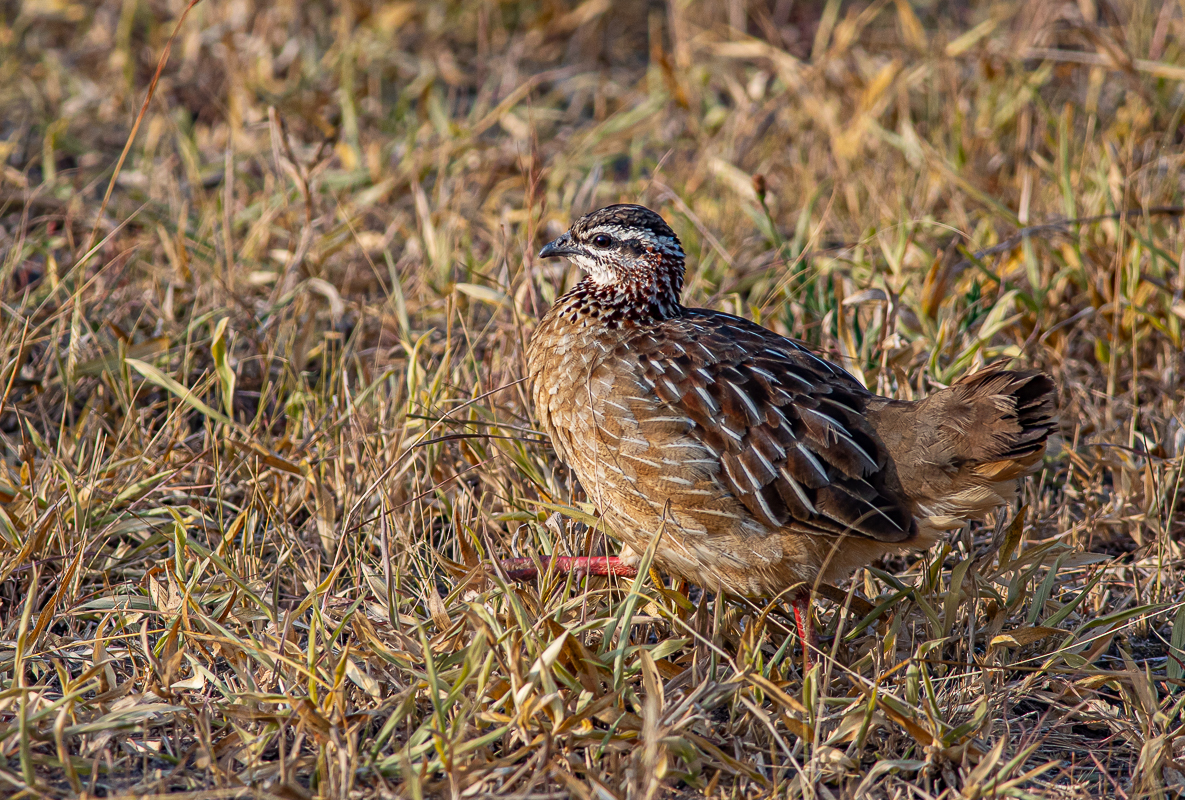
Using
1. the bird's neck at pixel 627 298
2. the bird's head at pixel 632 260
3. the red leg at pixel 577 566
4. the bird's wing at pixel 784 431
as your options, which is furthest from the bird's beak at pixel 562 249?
the red leg at pixel 577 566

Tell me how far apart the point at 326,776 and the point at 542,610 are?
791mm

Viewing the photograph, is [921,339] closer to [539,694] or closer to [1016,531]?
[1016,531]

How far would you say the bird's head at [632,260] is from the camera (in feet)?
13.5

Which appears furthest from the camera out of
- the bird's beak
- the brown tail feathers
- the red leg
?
the bird's beak

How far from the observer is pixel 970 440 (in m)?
3.40

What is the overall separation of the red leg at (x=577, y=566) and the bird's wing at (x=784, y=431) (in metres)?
0.46

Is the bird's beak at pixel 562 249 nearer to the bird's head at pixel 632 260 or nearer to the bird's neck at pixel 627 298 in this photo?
the bird's head at pixel 632 260

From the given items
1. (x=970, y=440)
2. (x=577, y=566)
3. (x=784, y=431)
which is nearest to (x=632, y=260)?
(x=784, y=431)

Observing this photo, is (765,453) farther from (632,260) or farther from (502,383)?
(502,383)

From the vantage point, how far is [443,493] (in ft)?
13.6

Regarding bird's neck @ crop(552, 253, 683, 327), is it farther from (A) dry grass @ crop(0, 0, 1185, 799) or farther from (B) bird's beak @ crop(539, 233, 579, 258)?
(A) dry grass @ crop(0, 0, 1185, 799)

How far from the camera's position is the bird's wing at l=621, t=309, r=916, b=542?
3.54 metres

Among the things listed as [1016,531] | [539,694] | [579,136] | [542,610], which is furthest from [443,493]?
[579,136]

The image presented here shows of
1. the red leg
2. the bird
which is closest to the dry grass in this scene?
the red leg
